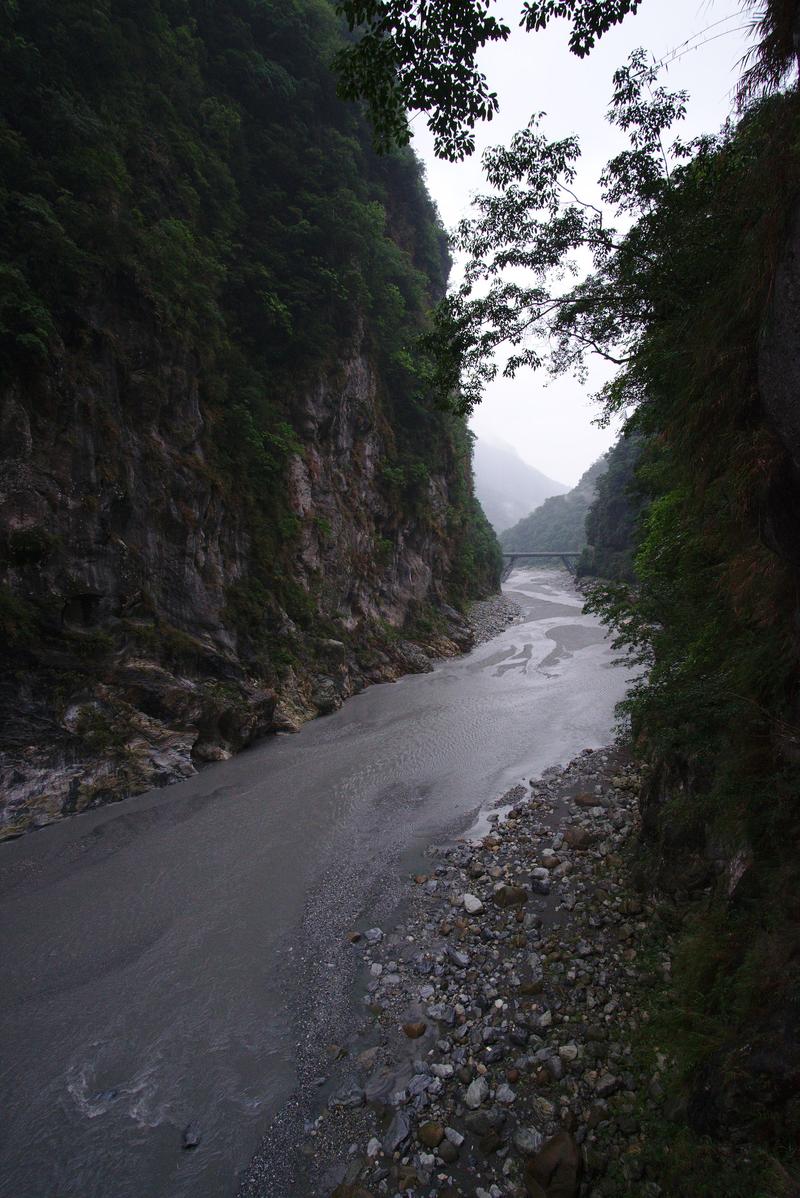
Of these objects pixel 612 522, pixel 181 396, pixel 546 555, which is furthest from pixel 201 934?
pixel 546 555

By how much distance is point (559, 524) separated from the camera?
113 meters

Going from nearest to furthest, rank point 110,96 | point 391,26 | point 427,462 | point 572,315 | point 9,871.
→ point 391,26
point 572,315
point 9,871
point 110,96
point 427,462

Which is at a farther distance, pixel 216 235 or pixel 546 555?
pixel 546 555

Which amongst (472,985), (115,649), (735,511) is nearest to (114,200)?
(115,649)

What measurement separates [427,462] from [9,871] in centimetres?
2587

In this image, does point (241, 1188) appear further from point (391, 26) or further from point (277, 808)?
point (391, 26)

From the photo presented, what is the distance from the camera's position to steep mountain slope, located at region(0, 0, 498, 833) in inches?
402

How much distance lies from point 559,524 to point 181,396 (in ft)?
354

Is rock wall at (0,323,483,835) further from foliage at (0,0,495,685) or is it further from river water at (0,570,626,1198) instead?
river water at (0,570,626,1198)

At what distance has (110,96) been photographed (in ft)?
44.9

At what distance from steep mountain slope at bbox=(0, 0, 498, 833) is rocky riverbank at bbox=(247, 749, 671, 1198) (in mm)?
7596

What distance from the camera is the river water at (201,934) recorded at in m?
4.39

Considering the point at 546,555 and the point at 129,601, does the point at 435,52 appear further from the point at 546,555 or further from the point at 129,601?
the point at 546,555

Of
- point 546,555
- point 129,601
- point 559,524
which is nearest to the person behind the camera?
point 129,601
